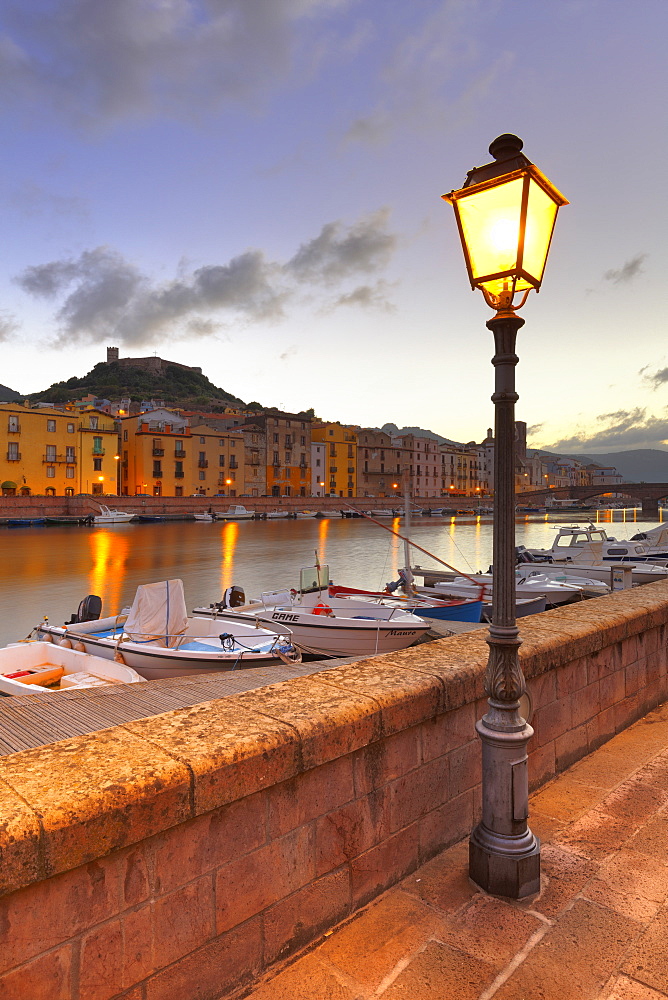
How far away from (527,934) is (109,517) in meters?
65.0

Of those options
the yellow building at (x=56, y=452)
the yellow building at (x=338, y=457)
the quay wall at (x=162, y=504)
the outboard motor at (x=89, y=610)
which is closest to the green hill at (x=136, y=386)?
the yellow building at (x=338, y=457)

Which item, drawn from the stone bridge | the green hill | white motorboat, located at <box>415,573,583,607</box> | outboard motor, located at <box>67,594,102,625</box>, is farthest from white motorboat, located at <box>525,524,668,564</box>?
the green hill

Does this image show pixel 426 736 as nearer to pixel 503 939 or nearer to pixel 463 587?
pixel 503 939

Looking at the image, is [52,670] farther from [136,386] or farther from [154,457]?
[136,386]

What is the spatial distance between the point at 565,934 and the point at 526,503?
415 feet

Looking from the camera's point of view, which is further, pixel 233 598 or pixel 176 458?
pixel 176 458

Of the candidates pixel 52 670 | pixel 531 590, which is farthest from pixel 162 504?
pixel 52 670

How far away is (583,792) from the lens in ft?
12.0

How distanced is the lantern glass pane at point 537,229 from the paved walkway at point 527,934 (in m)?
2.74

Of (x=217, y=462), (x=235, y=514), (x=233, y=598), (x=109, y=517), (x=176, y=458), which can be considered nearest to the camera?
(x=233, y=598)

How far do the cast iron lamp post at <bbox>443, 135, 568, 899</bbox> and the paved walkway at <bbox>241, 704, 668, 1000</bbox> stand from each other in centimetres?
18

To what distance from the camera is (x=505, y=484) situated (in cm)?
281

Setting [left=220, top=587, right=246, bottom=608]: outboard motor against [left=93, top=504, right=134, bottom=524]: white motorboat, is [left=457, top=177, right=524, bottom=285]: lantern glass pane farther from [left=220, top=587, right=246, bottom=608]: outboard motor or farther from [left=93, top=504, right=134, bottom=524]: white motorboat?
[left=93, top=504, right=134, bottom=524]: white motorboat

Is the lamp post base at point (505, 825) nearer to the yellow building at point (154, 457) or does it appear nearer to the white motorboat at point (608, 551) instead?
the white motorboat at point (608, 551)
